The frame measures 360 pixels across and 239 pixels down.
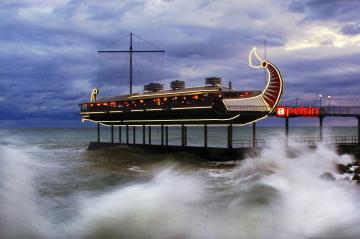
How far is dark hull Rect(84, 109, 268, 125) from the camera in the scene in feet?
173

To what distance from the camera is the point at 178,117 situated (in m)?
60.2

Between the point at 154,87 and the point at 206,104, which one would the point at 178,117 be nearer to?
the point at 206,104

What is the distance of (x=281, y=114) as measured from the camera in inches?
2235

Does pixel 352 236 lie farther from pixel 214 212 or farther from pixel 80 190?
A: pixel 80 190

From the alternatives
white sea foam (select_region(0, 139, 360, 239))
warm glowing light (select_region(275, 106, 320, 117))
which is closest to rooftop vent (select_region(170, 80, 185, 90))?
warm glowing light (select_region(275, 106, 320, 117))

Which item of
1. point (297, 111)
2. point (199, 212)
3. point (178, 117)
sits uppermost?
point (297, 111)

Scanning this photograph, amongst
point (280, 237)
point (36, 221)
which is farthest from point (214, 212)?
point (36, 221)

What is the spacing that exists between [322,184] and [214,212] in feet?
40.7

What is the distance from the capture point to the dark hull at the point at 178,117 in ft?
173

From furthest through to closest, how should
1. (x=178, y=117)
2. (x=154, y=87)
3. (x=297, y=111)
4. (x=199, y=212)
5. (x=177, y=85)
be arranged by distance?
(x=154, y=87), (x=177, y=85), (x=178, y=117), (x=297, y=111), (x=199, y=212)

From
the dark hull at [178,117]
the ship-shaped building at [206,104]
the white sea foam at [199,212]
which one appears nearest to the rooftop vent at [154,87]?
the ship-shaped building at [206,104]

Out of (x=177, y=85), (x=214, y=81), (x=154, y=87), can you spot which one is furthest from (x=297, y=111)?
(x=154, y=87)

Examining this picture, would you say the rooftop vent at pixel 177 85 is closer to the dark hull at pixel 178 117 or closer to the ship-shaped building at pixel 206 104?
the ship-shaped building at pixel 206 104

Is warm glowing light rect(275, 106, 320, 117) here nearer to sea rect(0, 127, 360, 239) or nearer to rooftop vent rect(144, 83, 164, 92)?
sea rect(0, 127, 360, 239)
